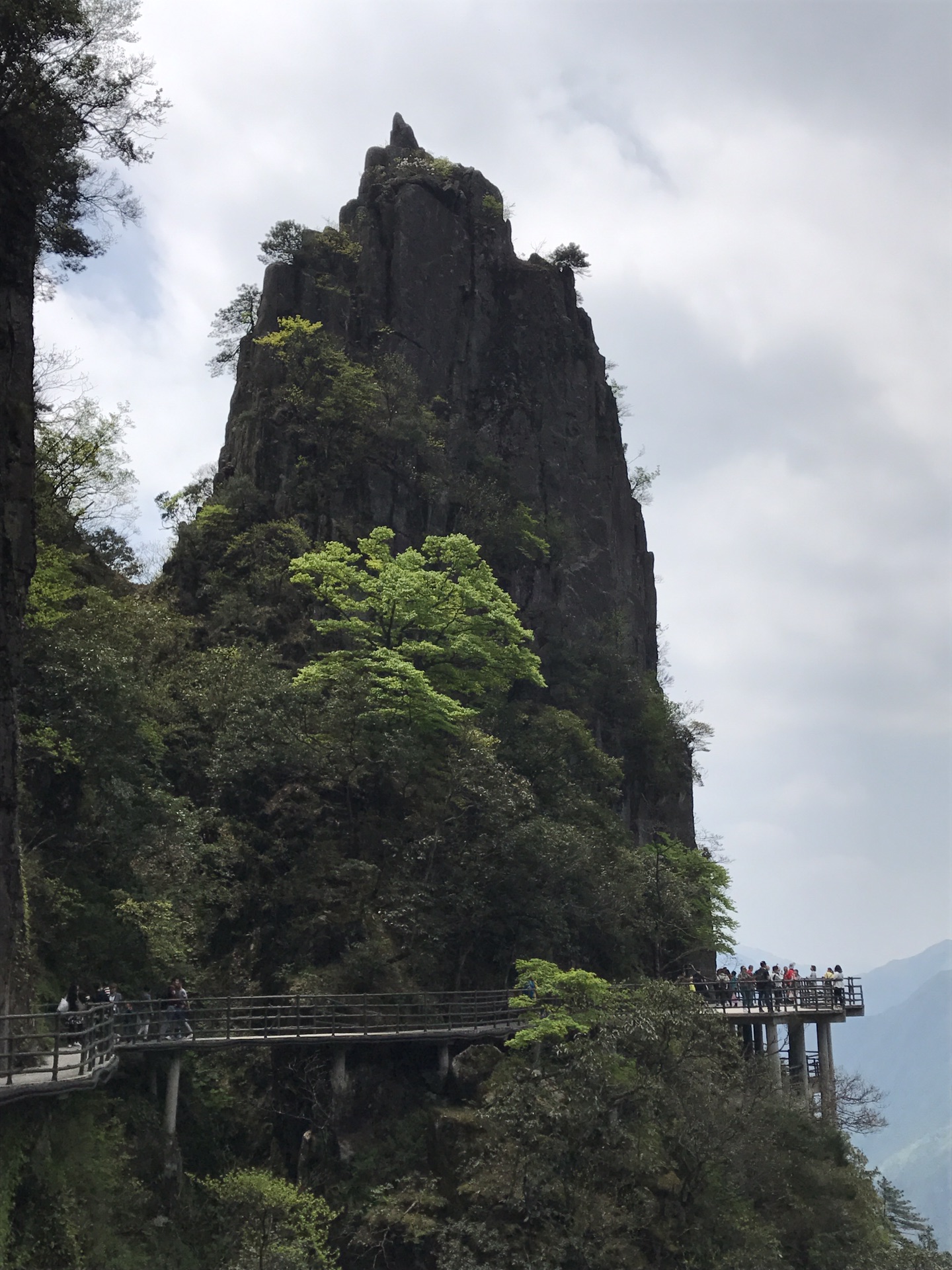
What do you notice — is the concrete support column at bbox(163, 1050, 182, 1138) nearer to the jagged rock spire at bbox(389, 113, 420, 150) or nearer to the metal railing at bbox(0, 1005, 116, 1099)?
the metal railing at bbox(0, 1005, 116, 1099)

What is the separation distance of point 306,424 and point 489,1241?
3380 centimetres

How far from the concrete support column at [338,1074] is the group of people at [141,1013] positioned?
12.5 feet

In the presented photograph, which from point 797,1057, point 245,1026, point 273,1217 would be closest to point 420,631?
point 245,1026

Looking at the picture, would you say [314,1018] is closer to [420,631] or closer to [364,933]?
[364,933]

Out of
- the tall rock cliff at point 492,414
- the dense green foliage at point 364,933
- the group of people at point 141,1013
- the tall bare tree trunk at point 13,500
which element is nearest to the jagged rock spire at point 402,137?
the tall rock cliff at point 492,414

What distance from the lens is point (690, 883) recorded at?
45.5 m

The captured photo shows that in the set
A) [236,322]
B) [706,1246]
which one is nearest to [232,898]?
[706,1246]

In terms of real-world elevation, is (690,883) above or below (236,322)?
below

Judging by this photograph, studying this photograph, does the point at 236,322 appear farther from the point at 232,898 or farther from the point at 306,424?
the point at 232,898

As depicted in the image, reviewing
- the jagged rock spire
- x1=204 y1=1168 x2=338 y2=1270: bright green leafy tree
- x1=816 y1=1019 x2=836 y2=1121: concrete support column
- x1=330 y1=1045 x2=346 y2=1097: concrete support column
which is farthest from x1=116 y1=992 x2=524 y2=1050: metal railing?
the jagged rock spire

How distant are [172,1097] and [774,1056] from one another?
66.8ft

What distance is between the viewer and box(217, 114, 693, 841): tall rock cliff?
52188mm

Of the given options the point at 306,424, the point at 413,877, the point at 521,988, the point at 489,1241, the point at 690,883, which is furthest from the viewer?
the point at 306,424

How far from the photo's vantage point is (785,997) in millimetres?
42031
